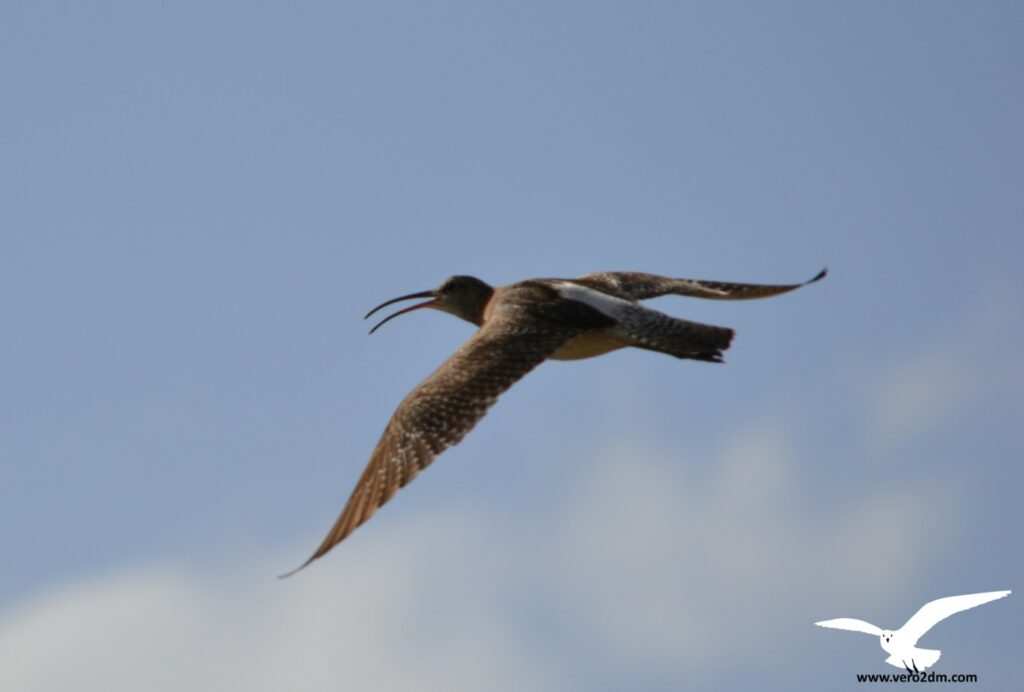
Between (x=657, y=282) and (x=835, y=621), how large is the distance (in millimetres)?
5487

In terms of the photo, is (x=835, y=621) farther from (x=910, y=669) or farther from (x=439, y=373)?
(x=439, y=373)

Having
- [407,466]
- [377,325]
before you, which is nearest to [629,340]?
[407,466]

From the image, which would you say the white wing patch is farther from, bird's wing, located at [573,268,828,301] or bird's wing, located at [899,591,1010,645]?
bird's wing, located at [899,591,1010,645]

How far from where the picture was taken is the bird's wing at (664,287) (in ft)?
73.9

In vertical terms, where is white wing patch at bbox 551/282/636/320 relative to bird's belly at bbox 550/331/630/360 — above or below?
above

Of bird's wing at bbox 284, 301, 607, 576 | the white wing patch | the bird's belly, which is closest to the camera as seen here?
bird's wing at bbox 284, 301, 607, 576

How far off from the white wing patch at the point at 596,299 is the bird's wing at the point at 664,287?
0.65 metres

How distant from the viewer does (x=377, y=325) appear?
24891 millimetres

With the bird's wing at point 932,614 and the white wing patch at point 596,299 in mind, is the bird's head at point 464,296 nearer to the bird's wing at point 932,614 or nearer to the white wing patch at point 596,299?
the white wing patch at point 596,299

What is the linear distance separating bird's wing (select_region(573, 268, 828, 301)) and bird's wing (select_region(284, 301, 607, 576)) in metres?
1.73

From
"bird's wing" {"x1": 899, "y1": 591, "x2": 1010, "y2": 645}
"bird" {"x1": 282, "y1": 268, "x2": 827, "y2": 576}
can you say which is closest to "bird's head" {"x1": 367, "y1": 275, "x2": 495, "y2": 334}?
"bird" {"x1": 282, "y1": 268, "x2": 827, "y2": 576}

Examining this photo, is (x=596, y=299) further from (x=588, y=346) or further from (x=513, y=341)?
(x=513, y=341)

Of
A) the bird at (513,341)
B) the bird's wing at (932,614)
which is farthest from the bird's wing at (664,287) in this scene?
the bird's wing at (932,614)

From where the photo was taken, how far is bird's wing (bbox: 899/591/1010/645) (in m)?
19.5
